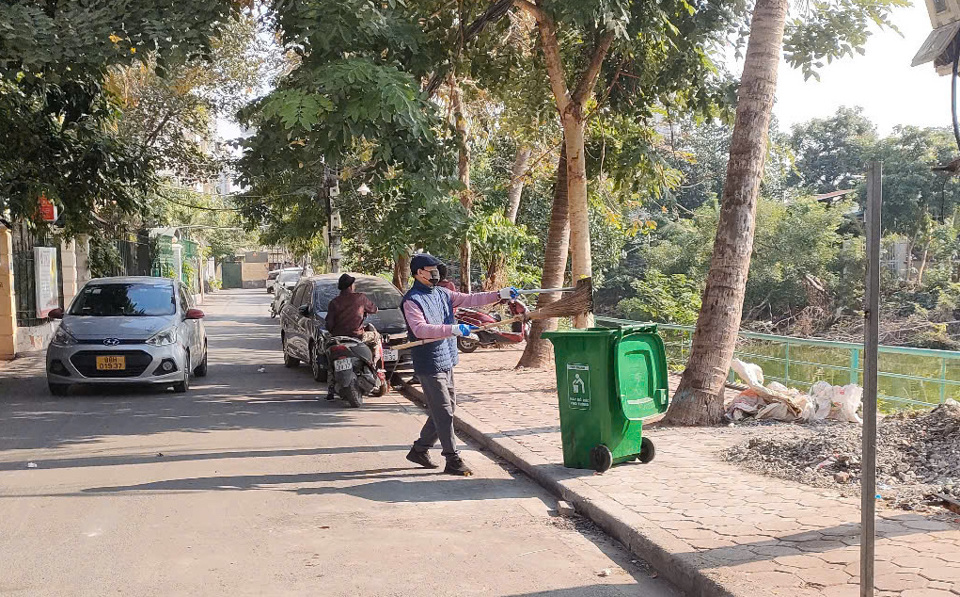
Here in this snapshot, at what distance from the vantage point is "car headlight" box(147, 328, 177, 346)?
12641 millimetres

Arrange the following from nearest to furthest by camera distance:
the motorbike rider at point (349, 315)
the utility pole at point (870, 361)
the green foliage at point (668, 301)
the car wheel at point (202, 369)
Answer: the utility pole at point (870, 361) → the motorbike rider at point (349, 315) → the car wheel at point (202, 369) → the green foliage at point (668, 301)

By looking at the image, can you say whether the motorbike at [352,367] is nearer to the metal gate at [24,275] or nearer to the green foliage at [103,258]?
the metal gate at [24,275]

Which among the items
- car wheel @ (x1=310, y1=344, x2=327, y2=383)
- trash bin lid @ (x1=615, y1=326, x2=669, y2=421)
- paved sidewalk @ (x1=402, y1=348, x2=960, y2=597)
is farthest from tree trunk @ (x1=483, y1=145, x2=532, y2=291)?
trash bin lid @ (x1=615, y1=326, x2=669, y2=421)

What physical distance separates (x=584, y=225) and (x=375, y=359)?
350 cm

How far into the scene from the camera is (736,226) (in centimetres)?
934

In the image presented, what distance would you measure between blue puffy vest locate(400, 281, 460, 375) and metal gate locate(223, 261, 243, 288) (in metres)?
91.8

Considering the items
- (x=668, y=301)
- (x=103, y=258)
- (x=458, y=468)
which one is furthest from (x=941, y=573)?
(x=103, y=258)

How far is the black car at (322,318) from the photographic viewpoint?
45.7 ft

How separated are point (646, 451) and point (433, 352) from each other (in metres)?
2.01

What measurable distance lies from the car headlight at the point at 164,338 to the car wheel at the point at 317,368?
2299 mm

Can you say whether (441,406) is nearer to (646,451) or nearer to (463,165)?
(646,451)

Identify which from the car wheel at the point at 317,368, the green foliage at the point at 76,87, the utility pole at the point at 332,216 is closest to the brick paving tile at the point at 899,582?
the green foliage at the point at 76,87

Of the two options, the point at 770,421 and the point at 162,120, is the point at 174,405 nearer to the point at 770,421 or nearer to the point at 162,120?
the point at 770,421

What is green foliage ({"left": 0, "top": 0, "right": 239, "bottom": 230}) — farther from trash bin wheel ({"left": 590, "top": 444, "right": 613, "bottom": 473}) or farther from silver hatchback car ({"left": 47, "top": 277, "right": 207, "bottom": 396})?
trash bin wheel ({"left": 590, "top": 444, "right": 613, "bottom": 473})
